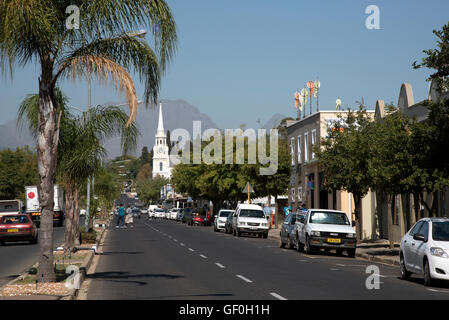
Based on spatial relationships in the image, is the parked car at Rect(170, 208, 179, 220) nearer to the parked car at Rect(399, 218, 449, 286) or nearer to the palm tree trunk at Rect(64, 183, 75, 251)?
the palm tree trunk at Rect(64, 183, 75, 251)

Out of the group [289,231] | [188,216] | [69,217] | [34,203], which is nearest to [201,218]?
[188,216]

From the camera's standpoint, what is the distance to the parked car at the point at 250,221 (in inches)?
1800

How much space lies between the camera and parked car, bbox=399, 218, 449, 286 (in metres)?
16.5

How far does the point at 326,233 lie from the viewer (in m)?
28.7

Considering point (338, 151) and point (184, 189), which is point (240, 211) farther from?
point (184, 189)

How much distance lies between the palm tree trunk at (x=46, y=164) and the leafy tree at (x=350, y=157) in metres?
17.0

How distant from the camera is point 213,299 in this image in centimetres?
1356

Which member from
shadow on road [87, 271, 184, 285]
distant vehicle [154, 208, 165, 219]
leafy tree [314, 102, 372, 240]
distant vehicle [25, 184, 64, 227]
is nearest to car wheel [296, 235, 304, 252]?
leafy tree [314, 102, 372, 240]

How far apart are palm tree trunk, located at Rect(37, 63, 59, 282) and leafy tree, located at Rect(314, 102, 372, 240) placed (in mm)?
17006

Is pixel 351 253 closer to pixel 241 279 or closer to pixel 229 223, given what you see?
pixel 241 279

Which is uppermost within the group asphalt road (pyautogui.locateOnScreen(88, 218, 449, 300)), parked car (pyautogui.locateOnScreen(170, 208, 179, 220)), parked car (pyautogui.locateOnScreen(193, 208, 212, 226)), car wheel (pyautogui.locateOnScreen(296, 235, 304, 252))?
parked car (pyautogui.locateOnScreen(170, 208, 179, 220))

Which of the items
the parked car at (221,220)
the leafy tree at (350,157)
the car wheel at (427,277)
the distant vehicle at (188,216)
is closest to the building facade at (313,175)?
the parked car at (221,220)
